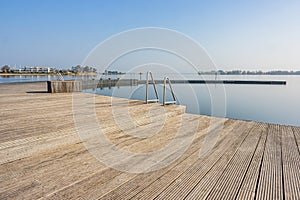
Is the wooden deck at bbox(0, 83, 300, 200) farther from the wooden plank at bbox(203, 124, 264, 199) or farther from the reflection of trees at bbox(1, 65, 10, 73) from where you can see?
the reflection of trees at bbox(1, 65, 10, 73)

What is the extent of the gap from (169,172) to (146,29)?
8.82 ft

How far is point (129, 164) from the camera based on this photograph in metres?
1.99

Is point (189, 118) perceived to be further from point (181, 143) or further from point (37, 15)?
point (37, 15)

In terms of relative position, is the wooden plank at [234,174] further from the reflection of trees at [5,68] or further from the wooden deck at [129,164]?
the reflection of trees at [5,68]

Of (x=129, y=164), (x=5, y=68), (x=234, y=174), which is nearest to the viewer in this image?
(x=234, y=174)

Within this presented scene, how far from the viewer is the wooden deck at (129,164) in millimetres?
1484

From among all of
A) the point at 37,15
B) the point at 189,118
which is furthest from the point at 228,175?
the point at 37,15

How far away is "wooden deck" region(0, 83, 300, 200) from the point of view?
1484 millimetres

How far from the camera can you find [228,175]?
183 cm

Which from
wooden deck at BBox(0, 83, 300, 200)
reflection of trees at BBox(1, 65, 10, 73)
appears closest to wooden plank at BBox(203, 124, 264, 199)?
wooden deck at BBox(0, 83, 300, 200)

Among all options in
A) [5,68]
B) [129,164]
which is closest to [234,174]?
[129,164]

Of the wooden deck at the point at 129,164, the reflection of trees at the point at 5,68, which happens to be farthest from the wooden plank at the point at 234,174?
the reflection of trees at the point at 5,68

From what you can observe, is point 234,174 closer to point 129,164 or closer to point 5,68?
point 129,164

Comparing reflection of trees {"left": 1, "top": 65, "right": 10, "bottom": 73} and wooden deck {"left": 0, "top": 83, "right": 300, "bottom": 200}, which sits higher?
reflection of trees {"left": 1, "top": 65, "right": 10, "bottom": 73}
